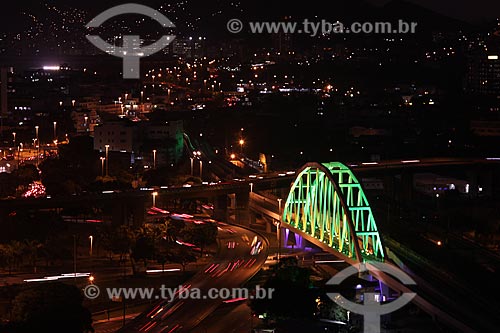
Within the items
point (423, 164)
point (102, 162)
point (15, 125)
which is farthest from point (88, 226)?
point (15, 125)

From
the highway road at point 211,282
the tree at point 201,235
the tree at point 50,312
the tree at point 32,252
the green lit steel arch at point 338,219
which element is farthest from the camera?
the tree at point 201,235

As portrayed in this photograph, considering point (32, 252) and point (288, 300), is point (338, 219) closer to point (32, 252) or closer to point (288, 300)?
point (288, 300)

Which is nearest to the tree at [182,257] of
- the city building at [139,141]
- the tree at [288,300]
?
the tree at [288,300]

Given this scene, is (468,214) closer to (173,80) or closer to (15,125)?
(15,125)

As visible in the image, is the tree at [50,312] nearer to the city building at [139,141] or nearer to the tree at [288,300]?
the tree at [288,300]

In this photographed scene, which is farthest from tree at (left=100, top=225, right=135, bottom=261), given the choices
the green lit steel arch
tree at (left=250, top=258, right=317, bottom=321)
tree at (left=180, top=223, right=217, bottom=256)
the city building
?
the city building
